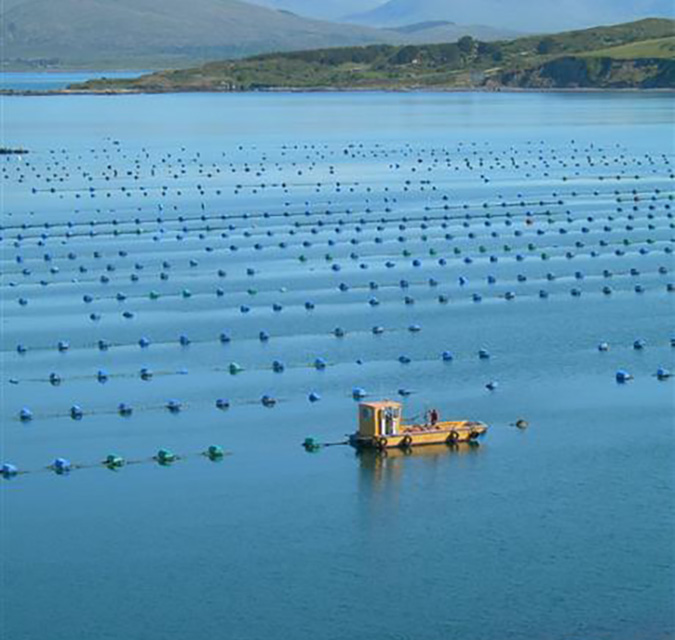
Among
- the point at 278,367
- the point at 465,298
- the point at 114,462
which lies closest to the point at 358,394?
the point at 278,367

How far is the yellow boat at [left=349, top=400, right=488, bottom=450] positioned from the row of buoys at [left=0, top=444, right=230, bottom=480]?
9.21ft

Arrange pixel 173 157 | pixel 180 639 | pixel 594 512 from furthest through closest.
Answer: pixel 173 157 → pixel 594 512 → pixel 180 639

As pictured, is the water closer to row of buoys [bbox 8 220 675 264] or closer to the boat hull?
row of buoys [bbox 8 220 675 264]

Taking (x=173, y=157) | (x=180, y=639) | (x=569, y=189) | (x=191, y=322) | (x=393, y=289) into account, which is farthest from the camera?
(x=173, y=157)

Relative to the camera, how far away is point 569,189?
8194cm

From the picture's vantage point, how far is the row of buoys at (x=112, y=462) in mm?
34406

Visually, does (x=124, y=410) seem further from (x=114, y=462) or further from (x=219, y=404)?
(x=114, y=462)

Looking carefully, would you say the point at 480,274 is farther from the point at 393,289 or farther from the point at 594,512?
the point at 594,512

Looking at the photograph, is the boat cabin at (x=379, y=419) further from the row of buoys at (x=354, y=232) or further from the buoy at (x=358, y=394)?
the row of buoys at (x=354, y=232)

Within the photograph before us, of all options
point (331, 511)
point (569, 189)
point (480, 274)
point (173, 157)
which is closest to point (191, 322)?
point (480, 274)

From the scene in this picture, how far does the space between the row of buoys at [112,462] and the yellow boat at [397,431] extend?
2807mm

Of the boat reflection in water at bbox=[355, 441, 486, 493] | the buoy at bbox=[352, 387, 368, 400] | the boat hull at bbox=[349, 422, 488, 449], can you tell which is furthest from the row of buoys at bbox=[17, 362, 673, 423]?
the boat reflection in water at bbox=[355, 441, 486, 493]

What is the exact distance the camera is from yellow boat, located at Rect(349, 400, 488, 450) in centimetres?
3522

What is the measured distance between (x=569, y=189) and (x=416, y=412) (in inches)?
1785
